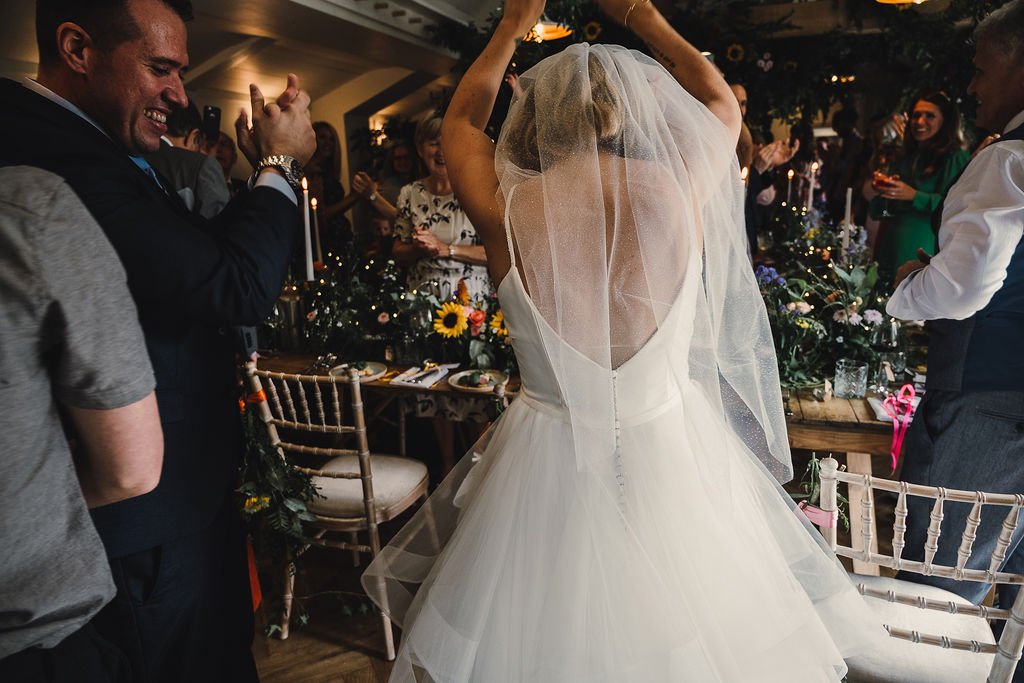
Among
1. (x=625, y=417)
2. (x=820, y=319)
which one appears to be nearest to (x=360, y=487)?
(x=625, y=417)

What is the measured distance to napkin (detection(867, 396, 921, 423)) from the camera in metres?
2.07

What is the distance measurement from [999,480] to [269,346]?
110 inches

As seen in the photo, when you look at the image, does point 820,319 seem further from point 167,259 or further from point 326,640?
point 167,259

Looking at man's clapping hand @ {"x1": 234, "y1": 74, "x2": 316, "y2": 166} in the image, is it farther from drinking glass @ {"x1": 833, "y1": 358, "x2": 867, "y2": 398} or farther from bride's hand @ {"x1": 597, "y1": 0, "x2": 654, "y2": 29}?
drinking glass @ {"x1": 833, "y1": 358, "x2": 867, "y2": 398}

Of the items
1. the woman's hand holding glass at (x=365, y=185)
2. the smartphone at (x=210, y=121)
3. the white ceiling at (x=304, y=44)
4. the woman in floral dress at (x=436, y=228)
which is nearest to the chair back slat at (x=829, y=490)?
the woman in floral dress at (x=436, y=228)

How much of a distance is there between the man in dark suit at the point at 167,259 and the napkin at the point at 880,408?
187 centimetres

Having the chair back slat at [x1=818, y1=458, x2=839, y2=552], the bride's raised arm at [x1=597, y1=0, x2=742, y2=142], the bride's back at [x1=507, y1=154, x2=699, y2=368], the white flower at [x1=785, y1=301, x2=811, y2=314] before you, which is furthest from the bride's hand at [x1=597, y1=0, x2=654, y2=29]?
the white flower at [x1=785, y1=301, x2=811, y2=314]

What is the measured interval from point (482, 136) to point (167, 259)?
2.07 feet

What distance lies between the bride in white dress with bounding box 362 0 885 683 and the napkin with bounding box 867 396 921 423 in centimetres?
84

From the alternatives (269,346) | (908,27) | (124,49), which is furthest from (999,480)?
(908,27)

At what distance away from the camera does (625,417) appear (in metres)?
1.33

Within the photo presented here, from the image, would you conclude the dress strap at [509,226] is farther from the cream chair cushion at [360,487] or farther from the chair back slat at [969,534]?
the cream chair cushion at [360,487]

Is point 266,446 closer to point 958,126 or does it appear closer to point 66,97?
point 66,97

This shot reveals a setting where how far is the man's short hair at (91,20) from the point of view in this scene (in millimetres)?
1049
